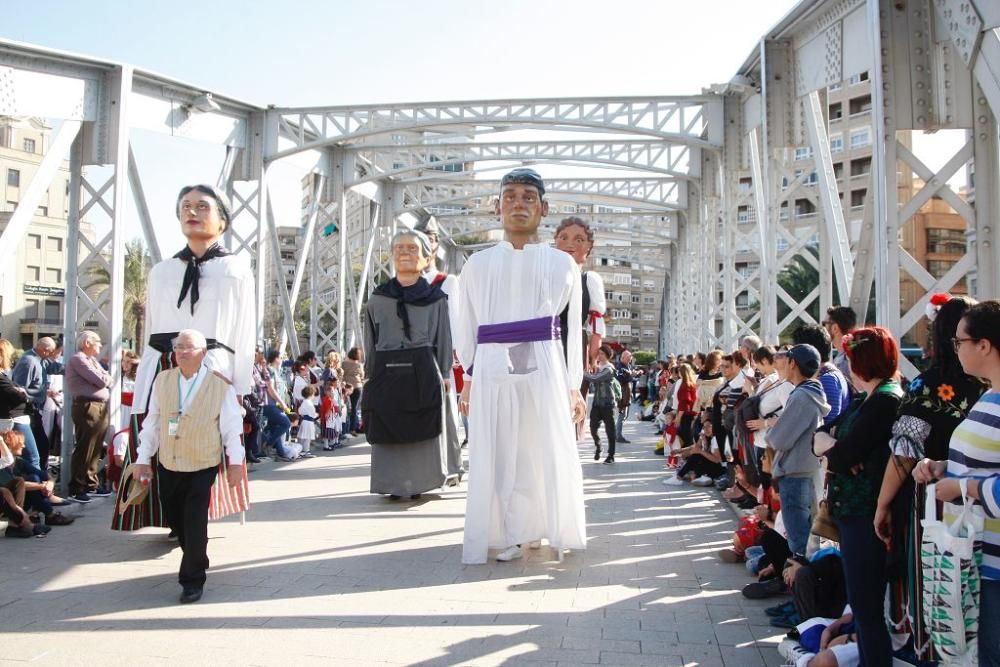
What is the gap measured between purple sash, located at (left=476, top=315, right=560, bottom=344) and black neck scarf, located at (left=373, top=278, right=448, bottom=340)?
2.05 meters

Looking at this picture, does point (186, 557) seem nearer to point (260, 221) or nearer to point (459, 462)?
point (459, 462)

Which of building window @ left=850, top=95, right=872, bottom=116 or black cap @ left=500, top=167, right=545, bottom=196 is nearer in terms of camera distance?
black cap @ left=500, top=167, right=545, bottom=196

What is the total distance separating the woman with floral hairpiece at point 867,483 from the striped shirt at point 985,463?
46 centimetres

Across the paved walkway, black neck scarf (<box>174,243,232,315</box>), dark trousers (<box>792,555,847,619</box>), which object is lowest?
the paved walkway

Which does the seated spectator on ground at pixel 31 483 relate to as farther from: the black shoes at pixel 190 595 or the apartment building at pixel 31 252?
the apartment building at pixel 31 252

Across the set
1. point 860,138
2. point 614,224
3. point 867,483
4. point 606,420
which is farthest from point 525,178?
point 860,138

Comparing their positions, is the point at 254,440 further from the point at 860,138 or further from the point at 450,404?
the point at 860,138

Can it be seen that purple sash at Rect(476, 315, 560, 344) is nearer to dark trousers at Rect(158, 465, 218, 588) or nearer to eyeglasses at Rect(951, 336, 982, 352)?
dark trousers at Rect(158, 465, 218, 588)

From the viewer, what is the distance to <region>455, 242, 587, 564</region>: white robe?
4.93 metres

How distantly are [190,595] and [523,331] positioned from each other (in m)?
2.36

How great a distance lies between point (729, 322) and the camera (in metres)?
13.0

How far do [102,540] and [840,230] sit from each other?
6.10 m

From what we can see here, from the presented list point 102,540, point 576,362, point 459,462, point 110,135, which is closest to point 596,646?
point 576,362

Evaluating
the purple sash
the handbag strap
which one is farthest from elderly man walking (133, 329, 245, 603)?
the handbag strap
